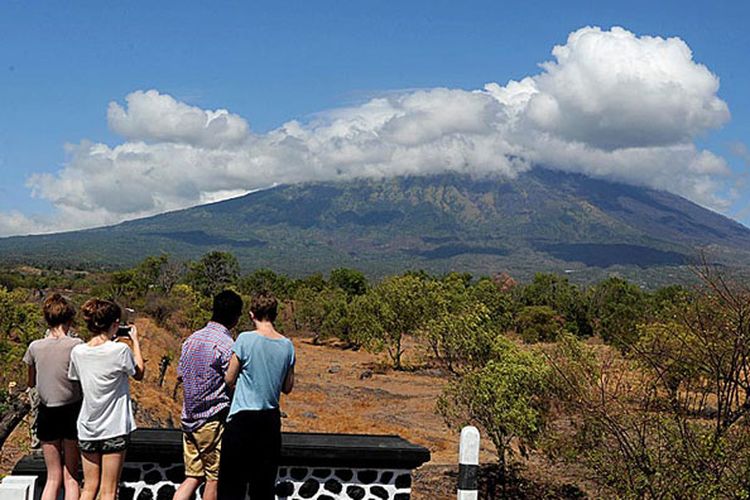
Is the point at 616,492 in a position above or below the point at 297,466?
below

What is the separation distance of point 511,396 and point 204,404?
27.3ft

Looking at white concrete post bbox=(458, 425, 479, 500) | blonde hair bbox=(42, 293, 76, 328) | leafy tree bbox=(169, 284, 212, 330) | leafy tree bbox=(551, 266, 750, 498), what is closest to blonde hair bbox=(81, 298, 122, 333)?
blonde hair bbox=(42, 293, 76, 328)

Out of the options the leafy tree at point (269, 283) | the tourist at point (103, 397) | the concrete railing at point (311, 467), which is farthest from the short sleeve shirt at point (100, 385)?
the leafy tree at point (269, 283)

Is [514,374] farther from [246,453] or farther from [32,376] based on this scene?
[32,376]

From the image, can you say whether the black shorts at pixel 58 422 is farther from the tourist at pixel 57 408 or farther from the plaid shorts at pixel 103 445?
the plaid shorts at pixel 103 445

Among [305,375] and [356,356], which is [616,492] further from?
[356,356]

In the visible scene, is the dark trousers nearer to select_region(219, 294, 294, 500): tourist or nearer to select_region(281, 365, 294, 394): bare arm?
select_region(219, 294, 294, 500): tourist

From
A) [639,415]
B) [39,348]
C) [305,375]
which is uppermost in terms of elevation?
[39,348]

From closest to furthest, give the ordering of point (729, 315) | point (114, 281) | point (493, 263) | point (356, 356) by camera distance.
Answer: point (729, 315)
point (356, 356)
point (114, 281)
point (493, 263)

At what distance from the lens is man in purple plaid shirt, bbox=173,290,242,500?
4000 millimetres

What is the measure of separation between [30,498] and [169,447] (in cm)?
73

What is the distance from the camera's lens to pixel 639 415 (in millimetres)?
8055

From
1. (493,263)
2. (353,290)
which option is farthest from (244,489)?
(493,263)

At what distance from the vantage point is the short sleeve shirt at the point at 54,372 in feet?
13.1
